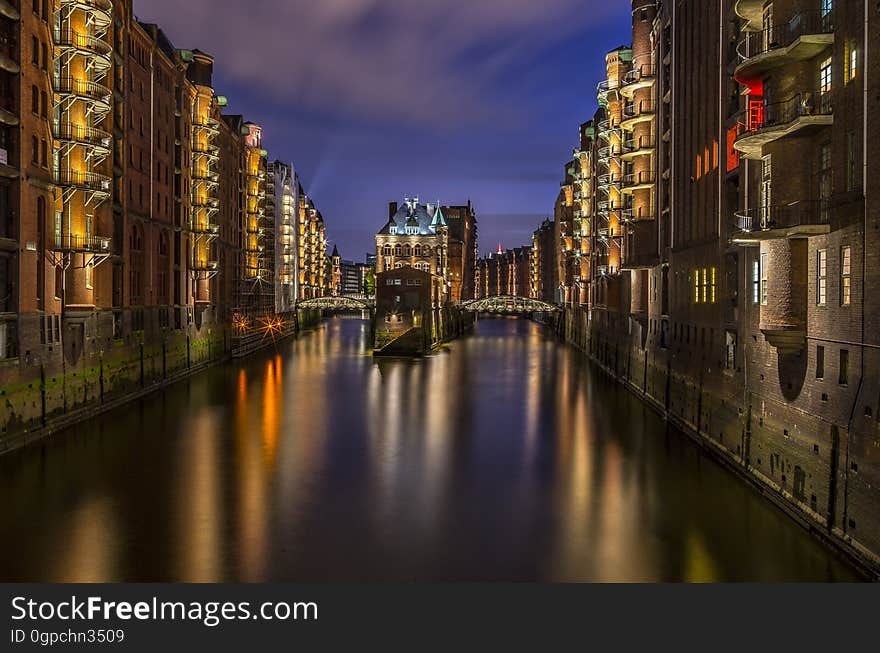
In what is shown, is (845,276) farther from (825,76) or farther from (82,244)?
(82,244)

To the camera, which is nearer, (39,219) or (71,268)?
(39,219)

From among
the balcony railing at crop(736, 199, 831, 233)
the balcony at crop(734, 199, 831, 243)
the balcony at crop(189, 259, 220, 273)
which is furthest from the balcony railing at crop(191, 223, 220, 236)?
the balcony railing at crop(736, 199, 831, 233)

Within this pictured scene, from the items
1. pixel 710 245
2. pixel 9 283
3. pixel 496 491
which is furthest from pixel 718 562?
pixel 9 283

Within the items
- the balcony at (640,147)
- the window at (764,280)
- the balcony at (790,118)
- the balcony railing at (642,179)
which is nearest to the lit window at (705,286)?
the window at (764,280)

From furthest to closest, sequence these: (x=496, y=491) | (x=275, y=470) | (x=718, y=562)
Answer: (x=275, y=470)
(x=496, y=491)
(x=718, y=562)

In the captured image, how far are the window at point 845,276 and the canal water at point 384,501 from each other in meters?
6.17

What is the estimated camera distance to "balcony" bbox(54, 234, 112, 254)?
115 ft

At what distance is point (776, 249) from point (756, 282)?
4.35 meters

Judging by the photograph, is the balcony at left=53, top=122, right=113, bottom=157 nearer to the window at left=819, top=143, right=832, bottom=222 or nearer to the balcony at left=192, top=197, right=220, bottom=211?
the balcony at left=192, top=197, right=220, bottom=211

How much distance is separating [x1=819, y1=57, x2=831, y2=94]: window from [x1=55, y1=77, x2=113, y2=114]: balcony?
29496 mm

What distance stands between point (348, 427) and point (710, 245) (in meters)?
18.9

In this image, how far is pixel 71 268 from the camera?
37.2m

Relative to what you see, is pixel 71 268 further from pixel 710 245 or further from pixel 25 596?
pixel 710 245

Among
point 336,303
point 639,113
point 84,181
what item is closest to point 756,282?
point 639,113
